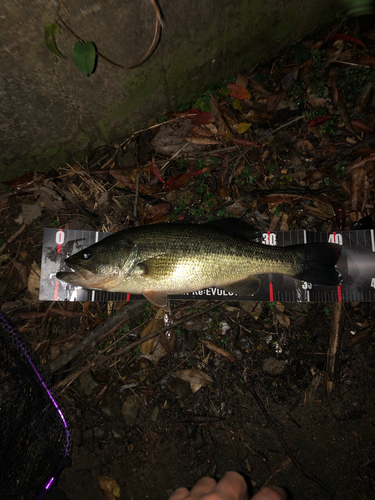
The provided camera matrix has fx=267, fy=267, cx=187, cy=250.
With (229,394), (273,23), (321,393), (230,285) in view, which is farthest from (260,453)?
(273,23)

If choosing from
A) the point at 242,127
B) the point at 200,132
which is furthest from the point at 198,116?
the point at 242,127

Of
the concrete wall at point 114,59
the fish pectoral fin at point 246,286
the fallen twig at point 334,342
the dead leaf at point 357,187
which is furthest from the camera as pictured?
the dead leaf at point 357,187

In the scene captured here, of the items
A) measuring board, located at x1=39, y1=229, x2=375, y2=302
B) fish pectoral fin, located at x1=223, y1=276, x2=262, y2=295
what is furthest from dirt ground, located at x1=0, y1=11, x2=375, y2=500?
fish pectoral fin, located at x1=223, y1=276, x2=262, y2=295

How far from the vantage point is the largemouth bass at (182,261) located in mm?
3314

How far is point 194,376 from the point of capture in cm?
374

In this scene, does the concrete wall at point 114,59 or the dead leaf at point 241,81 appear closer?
the concrete wall at point 114,59

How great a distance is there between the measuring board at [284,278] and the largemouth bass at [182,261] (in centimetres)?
36

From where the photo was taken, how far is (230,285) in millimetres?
3609

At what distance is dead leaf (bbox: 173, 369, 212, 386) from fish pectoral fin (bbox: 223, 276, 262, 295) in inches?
49.5

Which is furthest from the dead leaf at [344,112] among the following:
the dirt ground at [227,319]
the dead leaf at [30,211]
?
the dead leaf at [30,211]

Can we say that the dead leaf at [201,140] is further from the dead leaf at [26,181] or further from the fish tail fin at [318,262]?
the dead leaf at [26,181]

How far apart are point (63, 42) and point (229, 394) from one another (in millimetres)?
4736

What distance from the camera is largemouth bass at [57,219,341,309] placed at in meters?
3.31

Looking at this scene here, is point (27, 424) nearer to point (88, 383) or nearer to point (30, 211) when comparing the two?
point (88, 383)
